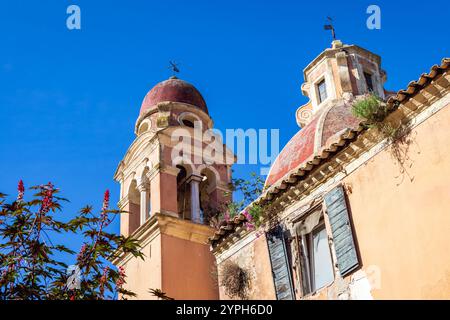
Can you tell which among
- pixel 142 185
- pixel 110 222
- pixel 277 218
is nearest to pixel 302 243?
pixel 277 218

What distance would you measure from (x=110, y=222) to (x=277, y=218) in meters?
4.38

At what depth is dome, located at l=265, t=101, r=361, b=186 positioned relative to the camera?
13.5m

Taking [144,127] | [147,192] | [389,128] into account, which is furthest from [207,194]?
[389,128]

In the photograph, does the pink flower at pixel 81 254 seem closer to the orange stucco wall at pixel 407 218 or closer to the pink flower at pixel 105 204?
the pink flower at pixel 105 204

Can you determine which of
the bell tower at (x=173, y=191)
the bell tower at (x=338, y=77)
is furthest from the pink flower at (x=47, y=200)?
the bell tower at (x=338, y=77)

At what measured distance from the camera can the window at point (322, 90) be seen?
1711 centimetres

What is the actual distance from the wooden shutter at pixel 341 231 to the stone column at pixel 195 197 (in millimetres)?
8093

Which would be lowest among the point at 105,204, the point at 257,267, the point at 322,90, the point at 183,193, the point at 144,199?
the point at 105,204

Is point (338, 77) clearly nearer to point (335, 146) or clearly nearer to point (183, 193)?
point (183, 193)

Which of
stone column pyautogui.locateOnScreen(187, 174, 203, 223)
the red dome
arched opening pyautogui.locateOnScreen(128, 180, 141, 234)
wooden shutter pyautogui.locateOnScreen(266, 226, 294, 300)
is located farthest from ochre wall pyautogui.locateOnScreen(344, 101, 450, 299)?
the red dome

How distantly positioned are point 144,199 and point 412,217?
10955mm

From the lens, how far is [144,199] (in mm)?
18344

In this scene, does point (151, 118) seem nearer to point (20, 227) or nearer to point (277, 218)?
point (277, 218)

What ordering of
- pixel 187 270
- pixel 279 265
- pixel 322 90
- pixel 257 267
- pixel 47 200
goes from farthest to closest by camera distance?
pixel 322 90
pixel 187 270
pixel 257 267
pixel 279 265
pixel 47 200
